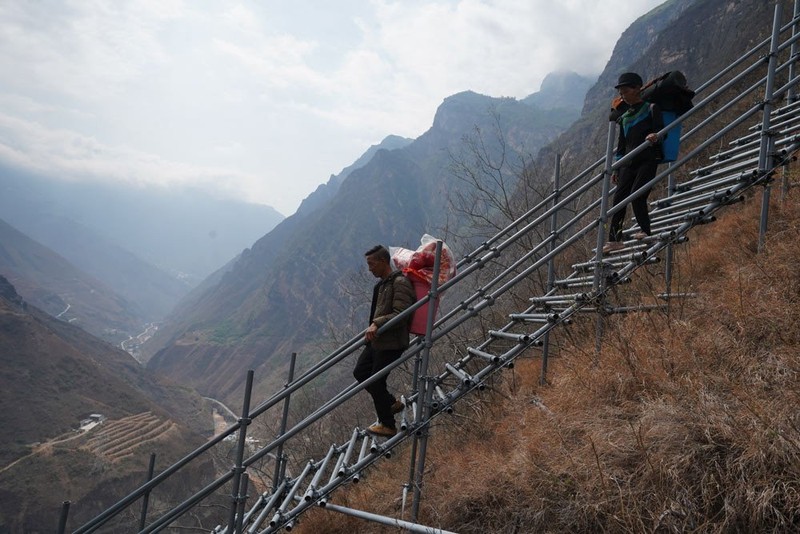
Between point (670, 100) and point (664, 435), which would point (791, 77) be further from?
point (664, 435)

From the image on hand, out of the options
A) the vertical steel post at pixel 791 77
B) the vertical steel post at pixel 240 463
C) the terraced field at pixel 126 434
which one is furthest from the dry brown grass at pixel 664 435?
the terraced field at pixel 126 434

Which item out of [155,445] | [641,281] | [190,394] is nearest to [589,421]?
[641,281]

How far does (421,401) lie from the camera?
Result: 4.12 meters

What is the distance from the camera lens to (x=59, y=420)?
6550cm

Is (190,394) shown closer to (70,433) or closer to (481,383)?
(70,433)

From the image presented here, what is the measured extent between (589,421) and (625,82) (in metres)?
3.40

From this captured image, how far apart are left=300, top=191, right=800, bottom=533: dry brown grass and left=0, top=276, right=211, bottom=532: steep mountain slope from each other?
58447mm

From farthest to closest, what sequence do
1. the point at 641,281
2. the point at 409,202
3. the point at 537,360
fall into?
the point at 409,202 → the point at 537,360 → the point at 641,281

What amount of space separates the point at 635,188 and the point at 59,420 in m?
78.5

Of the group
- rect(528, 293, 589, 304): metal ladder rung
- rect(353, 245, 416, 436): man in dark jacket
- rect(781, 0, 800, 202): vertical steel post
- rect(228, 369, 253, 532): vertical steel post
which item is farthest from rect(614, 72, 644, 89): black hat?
rect(228, 369, 253, 532): vertical steel post

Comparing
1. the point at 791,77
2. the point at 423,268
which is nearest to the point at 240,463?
the point at 423,268

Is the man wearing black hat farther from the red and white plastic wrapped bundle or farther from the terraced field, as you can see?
the terraced field

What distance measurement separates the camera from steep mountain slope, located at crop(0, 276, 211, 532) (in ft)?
166

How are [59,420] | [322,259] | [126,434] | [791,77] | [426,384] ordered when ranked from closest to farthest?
[426,384], [791,77], [126,434], [59,420], [322,259]
